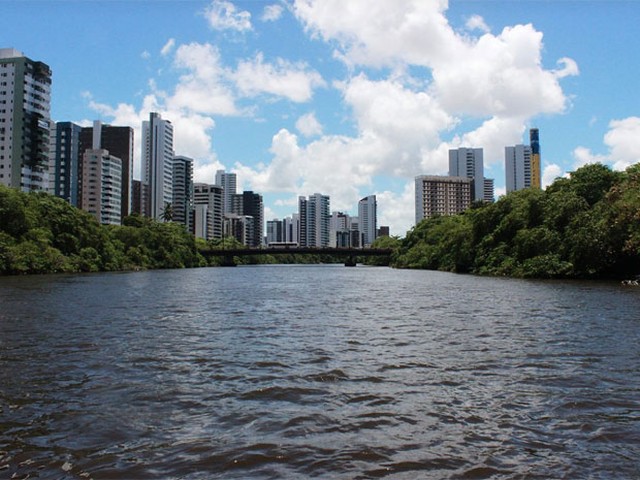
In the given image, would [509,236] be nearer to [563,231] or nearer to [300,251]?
[563,231]

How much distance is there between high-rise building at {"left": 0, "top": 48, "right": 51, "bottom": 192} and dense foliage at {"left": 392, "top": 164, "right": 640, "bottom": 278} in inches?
4600

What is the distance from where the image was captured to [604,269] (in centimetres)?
6006

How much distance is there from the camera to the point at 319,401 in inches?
436

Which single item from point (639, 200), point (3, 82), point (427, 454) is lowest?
point (427, 454)

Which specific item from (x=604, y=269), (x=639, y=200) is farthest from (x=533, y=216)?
(x=639, y=200)

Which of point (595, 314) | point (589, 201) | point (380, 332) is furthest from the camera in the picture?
point (589, 201)

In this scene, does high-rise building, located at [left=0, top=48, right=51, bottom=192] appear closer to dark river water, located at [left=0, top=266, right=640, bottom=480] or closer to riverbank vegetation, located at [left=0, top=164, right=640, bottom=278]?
riverbank vegetation, located at [left=0, top=164, right=640, bottom=278]

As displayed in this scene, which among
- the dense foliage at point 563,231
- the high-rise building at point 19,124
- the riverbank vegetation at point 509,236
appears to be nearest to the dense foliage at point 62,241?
the riverbank vegetation at point 509,236

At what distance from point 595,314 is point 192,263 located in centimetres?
13028

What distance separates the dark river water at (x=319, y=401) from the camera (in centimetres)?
784

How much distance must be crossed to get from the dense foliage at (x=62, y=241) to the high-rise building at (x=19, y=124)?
43.9 meters

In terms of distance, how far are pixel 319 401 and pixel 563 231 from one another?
63.1 metres

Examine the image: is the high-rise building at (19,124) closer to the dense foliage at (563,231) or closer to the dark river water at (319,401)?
the dense foliage at (563,231)

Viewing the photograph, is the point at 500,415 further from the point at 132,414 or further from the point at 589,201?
the point at 589,201
